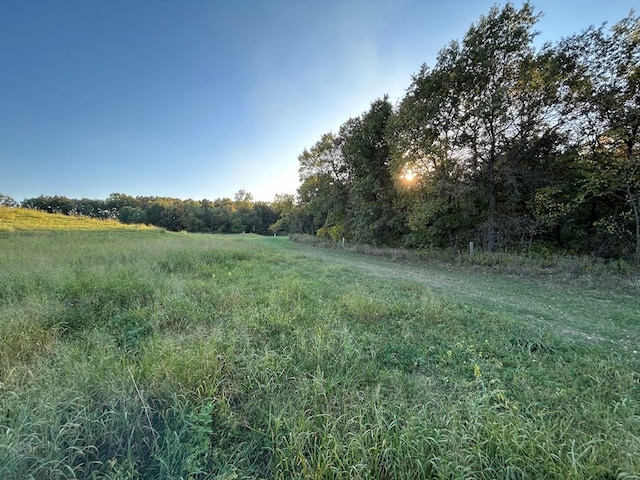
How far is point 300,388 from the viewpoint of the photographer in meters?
2.54

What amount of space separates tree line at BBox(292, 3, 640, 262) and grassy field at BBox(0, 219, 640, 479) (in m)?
9.48

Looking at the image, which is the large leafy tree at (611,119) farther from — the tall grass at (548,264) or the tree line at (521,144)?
the tall grass at (548,264)

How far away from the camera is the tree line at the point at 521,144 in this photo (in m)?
10.6

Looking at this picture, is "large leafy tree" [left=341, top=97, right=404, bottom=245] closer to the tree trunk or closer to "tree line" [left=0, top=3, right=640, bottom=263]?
"tree line" [left=0, top=3, right=640, bottom=263]

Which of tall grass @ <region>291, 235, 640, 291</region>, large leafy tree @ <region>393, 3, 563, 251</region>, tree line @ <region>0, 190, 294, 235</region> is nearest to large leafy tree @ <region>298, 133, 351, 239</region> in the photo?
large leafy tree @ <region>393, 3, 563, 251</region>

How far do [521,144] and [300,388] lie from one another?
55.5 feet

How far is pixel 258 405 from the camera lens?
2.34 meters

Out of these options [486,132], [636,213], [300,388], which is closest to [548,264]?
[636,213]

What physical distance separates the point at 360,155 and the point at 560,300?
18.8 meters

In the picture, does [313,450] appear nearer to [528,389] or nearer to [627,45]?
[528,389]

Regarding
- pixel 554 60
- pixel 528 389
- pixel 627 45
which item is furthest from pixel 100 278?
pixel 627 45

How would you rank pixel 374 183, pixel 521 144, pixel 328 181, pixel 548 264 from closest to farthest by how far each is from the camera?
pixel 548 264, pixel 521 144, pixel 374 183, pixel 328 181

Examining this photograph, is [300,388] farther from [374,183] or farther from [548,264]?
[374,183]

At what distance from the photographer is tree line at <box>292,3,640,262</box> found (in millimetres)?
10614
